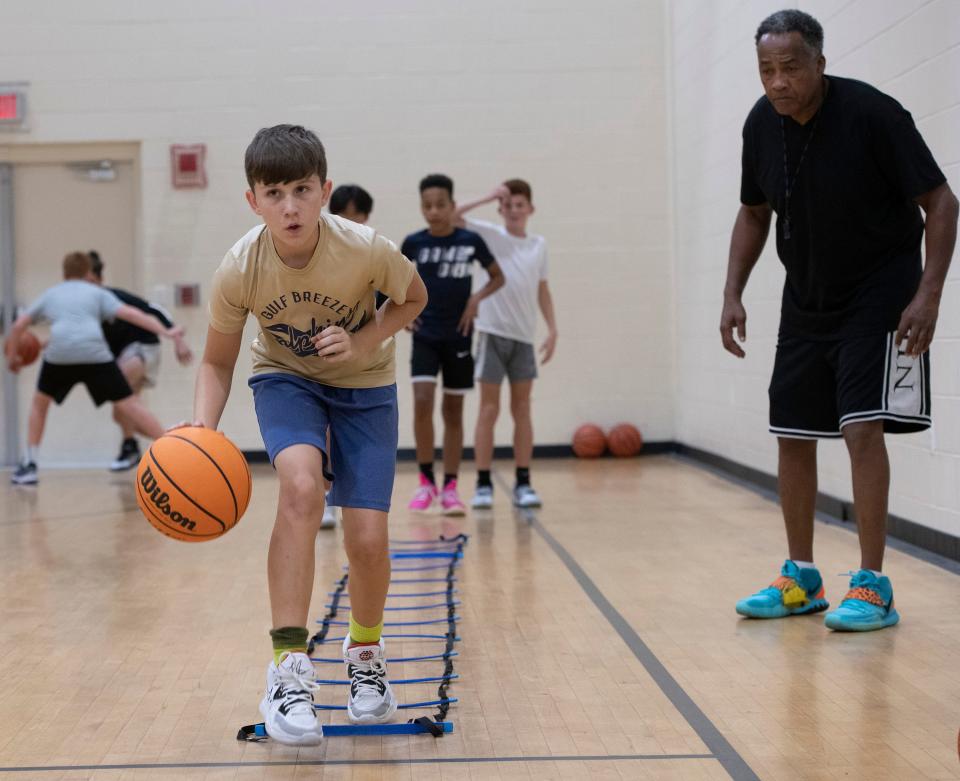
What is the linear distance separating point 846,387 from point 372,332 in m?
1.47

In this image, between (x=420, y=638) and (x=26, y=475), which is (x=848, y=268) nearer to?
(x=420, y=638)

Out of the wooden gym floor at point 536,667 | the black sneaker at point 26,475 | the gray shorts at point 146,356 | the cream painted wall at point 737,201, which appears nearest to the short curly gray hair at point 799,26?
the cream painted wall at point 737,201

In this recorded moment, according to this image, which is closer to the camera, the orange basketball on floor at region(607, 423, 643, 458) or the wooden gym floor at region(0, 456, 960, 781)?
the wooden gym floor at region(0, 456, 960, 781)

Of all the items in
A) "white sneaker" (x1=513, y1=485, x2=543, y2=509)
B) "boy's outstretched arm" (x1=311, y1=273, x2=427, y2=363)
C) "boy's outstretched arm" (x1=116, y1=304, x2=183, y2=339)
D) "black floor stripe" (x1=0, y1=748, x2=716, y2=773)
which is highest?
"boy's outstretched arm" (x1=311, y1=273, x2=427, y2=363)

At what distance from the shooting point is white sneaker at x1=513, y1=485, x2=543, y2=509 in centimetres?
644

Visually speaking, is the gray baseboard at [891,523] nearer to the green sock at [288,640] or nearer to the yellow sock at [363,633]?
the yellow sock at [363,633]

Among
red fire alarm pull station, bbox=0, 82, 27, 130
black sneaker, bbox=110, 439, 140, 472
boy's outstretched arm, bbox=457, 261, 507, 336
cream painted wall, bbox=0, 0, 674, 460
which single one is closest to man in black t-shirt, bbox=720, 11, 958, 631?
boy's outstretched arm, bbox=457, 261, 507, 336

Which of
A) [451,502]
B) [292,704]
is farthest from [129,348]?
[292,704]

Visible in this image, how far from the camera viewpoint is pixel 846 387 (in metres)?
3.46

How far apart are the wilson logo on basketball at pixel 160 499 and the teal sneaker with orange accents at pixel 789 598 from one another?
6.02 ft

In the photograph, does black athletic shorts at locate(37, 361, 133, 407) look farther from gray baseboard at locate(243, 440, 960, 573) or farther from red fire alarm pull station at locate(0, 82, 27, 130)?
red fire alarm pull station at locate(0, 82, 27, 130)

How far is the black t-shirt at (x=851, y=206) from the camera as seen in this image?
135 inches

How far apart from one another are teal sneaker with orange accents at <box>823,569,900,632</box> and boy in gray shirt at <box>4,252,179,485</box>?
5390 mm

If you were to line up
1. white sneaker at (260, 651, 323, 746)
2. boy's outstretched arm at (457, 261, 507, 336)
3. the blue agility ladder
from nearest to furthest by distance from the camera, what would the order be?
1. white sneaker at (260, 651, 323, 746)
2. the blue agility ladder
3. boy's outstretched arm at (457, 261, 507, 336)
